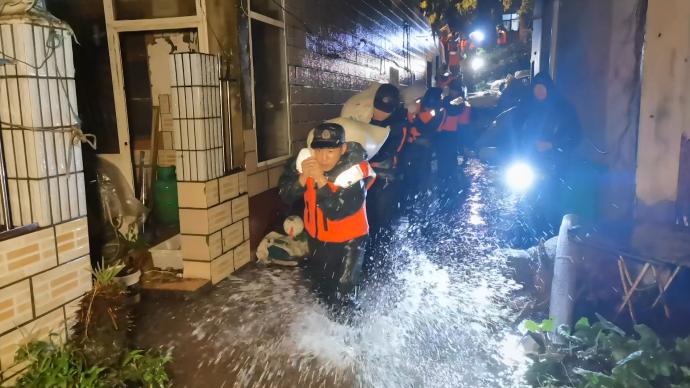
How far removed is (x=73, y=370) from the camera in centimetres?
287

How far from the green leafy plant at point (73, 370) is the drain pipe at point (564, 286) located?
9.28 feet

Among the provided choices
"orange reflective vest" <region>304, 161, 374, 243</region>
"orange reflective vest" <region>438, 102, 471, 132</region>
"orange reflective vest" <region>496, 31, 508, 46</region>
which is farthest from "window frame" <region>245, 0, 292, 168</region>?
"orange reflective vest" <region>496, 31, 508, 46</region>

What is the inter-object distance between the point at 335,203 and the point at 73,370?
7.41ft

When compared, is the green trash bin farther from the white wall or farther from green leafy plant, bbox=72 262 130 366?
the white wall

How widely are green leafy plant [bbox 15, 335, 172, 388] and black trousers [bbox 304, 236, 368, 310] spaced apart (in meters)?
1.66

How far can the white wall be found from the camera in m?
4.02

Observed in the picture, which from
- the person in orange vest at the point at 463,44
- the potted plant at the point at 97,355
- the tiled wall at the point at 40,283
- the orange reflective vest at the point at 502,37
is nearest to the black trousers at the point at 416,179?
the potted plant at the point at 97,355

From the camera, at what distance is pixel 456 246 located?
6289 mm

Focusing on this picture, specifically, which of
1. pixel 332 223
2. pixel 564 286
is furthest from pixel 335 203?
pixel 564 286

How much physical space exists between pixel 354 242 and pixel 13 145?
8.53 feet

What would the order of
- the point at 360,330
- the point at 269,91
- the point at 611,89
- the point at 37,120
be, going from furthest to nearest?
the point at 269,91, the point at 611,89, the point at 360,330, the point at 37,120

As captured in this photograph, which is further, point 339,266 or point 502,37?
point 502,37

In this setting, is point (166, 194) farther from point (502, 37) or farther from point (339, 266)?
point (502, 37)

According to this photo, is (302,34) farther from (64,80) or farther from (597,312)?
(597,312)
